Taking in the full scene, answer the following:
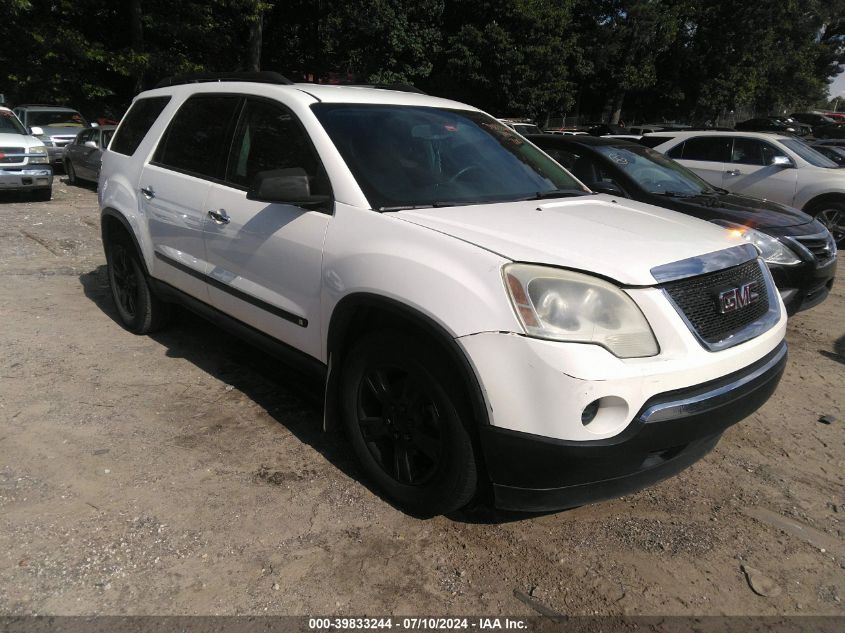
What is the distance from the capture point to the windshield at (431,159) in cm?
310

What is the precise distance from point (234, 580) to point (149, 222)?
108 inches

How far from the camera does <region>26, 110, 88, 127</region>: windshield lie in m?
17.4

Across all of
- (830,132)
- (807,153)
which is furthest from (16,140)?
(830,132)

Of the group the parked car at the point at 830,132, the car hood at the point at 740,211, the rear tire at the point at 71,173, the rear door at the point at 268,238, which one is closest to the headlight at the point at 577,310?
the rear door at the point at 268,238

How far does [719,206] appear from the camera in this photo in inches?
233

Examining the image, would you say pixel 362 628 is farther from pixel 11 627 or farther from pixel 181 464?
pixel 181 464

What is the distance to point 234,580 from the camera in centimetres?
246

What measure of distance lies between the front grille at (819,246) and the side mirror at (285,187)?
4.49 m

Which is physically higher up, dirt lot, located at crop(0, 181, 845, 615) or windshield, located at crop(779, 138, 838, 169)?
windshield, located at crop(779, 138, 838, 169)

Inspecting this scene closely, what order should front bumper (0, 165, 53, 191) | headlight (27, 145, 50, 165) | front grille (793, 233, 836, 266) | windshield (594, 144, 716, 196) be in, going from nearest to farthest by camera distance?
1. front grille (793, 233, 836, 266)
2. windshield (594, 144, 716, 196)
3. front bumper (0, 165, 53, 191)
4. headlight (27, 145, 50, 165)

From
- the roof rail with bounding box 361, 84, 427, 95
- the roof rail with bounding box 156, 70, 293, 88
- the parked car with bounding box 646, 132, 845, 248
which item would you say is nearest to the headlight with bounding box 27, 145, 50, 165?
the roof rail with bounding box 156, 70, 293, 88

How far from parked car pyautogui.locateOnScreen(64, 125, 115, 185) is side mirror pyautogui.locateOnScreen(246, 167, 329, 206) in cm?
1164

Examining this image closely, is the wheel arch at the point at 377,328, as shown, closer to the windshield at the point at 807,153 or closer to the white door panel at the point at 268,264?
the white door panel at the point at 268,264

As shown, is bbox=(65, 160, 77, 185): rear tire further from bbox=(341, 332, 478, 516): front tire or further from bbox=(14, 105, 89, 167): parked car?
bbox=(341, 332, 478, 516): front tire
